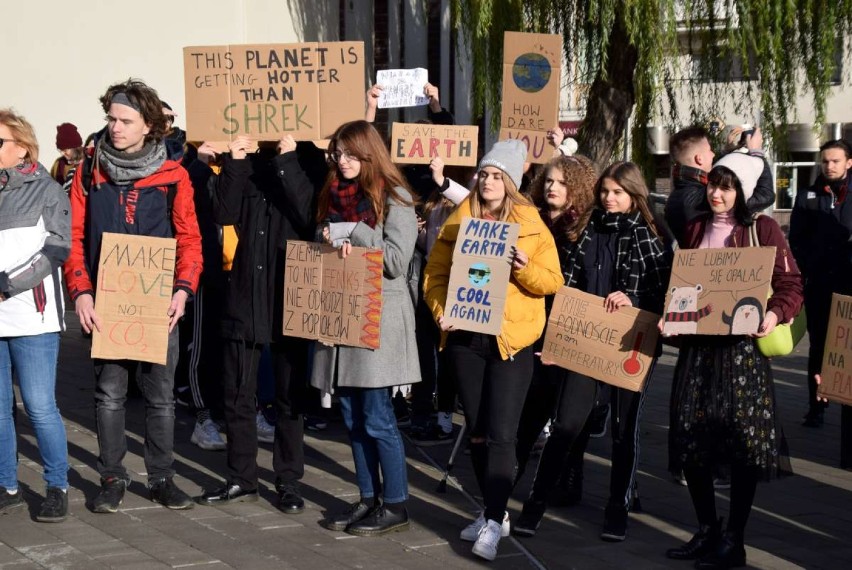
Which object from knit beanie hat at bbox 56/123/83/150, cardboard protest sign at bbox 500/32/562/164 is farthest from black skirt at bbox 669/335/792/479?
knit beanie hat at bbox 56/123/83/150

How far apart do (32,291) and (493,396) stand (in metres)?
2.30

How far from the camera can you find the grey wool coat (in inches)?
246

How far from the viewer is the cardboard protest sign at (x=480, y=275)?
607 centimetres

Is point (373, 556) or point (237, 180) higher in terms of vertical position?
point (237, 180)

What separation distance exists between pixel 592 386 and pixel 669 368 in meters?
6.25

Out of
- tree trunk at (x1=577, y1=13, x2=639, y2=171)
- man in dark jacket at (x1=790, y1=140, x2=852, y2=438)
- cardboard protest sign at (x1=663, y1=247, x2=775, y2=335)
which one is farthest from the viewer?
tree trunk at (x1=577, y1=13, x2=639, y2=171)

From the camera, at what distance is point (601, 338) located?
638cm

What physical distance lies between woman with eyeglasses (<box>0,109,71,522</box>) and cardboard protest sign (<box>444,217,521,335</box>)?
194 cm

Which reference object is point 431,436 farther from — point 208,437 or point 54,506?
point 54,506

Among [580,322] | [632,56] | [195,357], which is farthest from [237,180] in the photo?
[632,56]

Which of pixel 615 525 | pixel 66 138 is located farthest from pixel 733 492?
pixel 66 138

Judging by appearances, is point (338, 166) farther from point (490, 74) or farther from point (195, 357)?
point (490, 74)

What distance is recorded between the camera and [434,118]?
8719 millimetres

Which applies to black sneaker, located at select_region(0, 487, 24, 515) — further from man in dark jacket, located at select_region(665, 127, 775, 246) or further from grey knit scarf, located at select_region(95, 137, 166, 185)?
man in dark jacket, located at select_region(665, 127, 775, 246)
